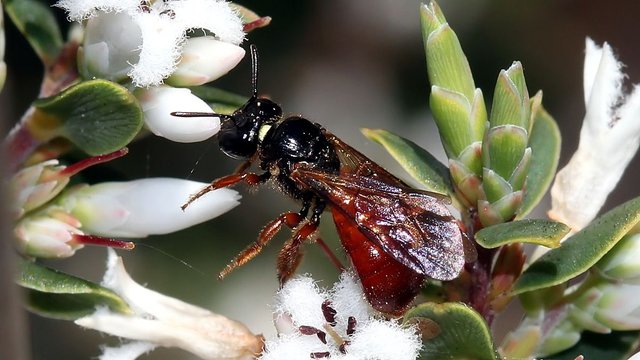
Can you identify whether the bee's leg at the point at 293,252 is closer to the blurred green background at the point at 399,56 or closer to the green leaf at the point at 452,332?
the green leaf at the point at 452,332

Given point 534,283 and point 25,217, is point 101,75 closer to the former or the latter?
point 25,217

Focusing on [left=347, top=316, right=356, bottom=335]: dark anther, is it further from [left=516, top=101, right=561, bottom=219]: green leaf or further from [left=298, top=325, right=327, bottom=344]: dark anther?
[left=516, top=101, right=561, bottom=219]: green leaf

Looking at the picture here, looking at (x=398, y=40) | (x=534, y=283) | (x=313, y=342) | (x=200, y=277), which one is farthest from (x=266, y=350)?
(x=398, y=40)

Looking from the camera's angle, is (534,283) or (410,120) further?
(410,120)

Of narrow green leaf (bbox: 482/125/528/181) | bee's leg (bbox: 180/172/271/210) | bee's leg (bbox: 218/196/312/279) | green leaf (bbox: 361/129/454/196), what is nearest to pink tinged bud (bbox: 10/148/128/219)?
bee's leg (bbox: 180/172/271/210)

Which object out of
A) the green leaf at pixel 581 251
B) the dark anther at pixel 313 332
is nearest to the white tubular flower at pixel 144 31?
the dark anther at pixel 313 332

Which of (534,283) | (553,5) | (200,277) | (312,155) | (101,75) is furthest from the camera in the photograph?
(553,5)

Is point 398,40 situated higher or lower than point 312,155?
lower
